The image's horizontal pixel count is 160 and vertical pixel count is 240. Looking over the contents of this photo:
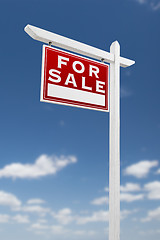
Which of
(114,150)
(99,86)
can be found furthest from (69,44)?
(114,150)

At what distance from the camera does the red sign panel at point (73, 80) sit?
3.47 metres

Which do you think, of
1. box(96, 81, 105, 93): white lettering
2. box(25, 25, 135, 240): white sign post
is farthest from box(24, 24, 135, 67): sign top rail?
box(96, 81, 105, 93): white lettering

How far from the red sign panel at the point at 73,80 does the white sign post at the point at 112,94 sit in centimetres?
11

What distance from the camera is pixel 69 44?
372cm

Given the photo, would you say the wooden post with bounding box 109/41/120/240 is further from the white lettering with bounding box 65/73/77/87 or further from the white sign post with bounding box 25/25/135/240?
the white lettering with bounding box 65/73/77/87

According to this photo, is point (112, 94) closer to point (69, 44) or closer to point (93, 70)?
point (93, 70)

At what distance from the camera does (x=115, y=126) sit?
3760 millimetres

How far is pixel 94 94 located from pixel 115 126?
46cm

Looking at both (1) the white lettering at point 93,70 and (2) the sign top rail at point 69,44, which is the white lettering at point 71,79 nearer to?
(1) the white lettering at point 93,70

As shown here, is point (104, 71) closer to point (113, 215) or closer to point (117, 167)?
point (117, 167)

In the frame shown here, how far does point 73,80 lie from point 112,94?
59cm

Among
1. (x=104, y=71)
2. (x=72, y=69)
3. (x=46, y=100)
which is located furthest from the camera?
(x=104, y=71)

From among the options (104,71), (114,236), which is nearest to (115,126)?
(104,71)

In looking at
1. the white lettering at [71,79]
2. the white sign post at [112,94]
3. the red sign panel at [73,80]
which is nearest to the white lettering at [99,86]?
the red sign panel at [73,80]
